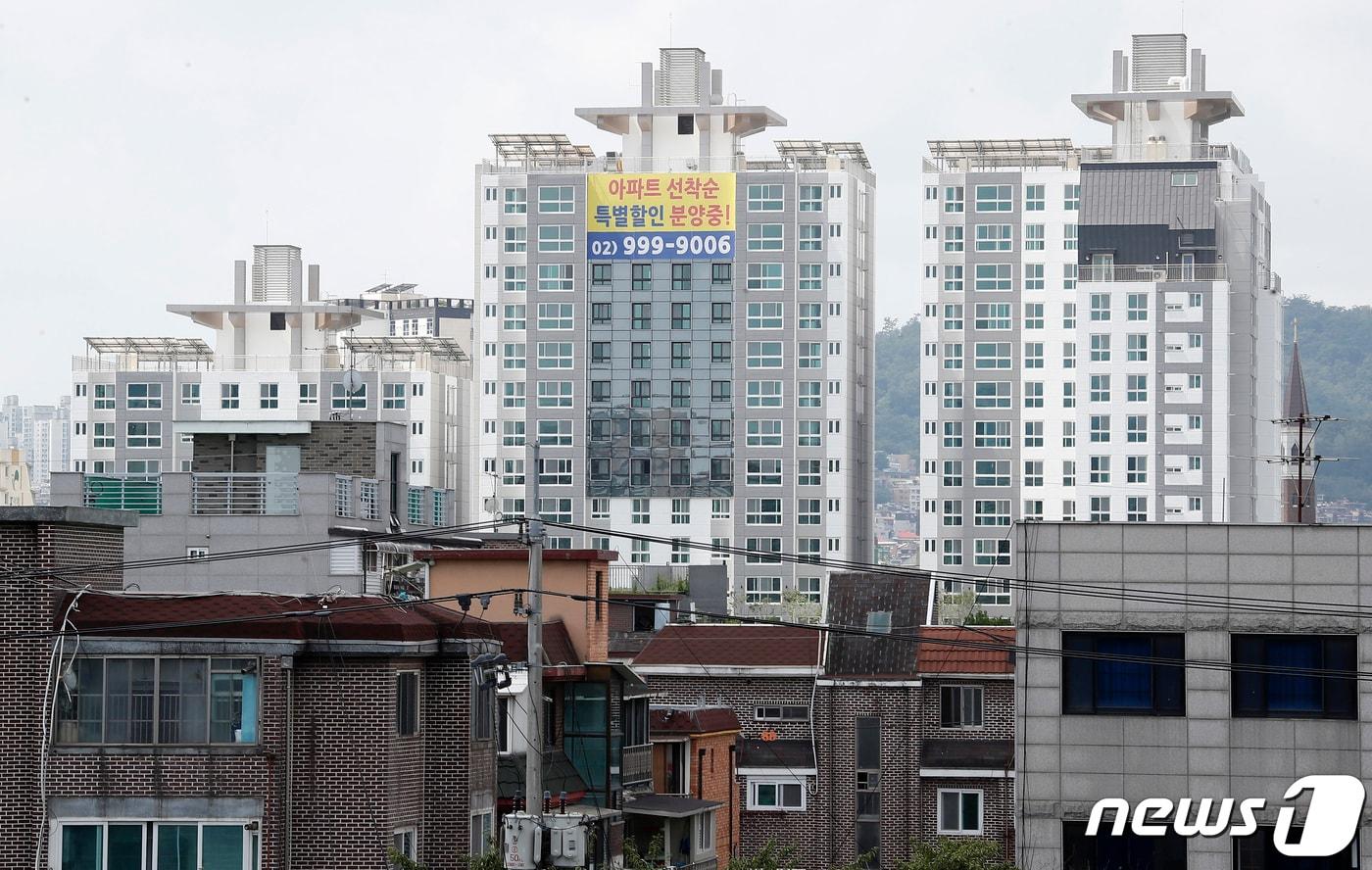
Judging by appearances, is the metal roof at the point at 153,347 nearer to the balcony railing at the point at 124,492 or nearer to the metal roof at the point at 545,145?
the metal roof at the point at 545,145

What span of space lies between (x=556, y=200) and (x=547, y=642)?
417 feet

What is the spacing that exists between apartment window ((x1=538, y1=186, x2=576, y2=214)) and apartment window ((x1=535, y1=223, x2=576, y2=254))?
1114 mm

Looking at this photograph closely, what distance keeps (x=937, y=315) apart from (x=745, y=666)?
4211 inches

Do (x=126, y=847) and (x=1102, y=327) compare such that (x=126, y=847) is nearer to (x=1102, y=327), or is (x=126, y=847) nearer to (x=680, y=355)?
(x=1102, y=327)

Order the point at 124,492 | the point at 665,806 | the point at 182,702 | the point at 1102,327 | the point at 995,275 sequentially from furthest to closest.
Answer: the point at 995,275, the point at 1102,327, the point at 124,492, the point at 665,806, the point at 182,702

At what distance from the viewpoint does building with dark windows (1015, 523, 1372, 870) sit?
43.2m

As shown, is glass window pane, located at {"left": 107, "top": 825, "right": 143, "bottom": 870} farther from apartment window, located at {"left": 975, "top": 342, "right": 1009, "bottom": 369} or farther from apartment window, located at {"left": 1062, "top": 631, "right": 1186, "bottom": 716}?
apartment window, located at {"left": 975, "top": 342, "right": 1009, "bottom": 369}

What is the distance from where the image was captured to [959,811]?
246ft

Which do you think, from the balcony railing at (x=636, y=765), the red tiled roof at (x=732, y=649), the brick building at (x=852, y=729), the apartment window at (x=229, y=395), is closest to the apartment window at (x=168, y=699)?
the balcony railing at (x=636, y=765)

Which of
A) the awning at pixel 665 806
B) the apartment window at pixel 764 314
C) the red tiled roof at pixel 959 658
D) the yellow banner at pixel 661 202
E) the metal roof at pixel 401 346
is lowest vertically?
the awning at pixel 665 806

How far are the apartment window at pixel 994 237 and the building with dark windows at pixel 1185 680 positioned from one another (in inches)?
5346

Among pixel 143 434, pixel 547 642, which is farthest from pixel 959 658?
pixel 143 434

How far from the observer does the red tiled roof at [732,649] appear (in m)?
76.9

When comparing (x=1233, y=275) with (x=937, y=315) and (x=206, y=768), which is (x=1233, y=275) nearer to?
(x=937, y=315)
